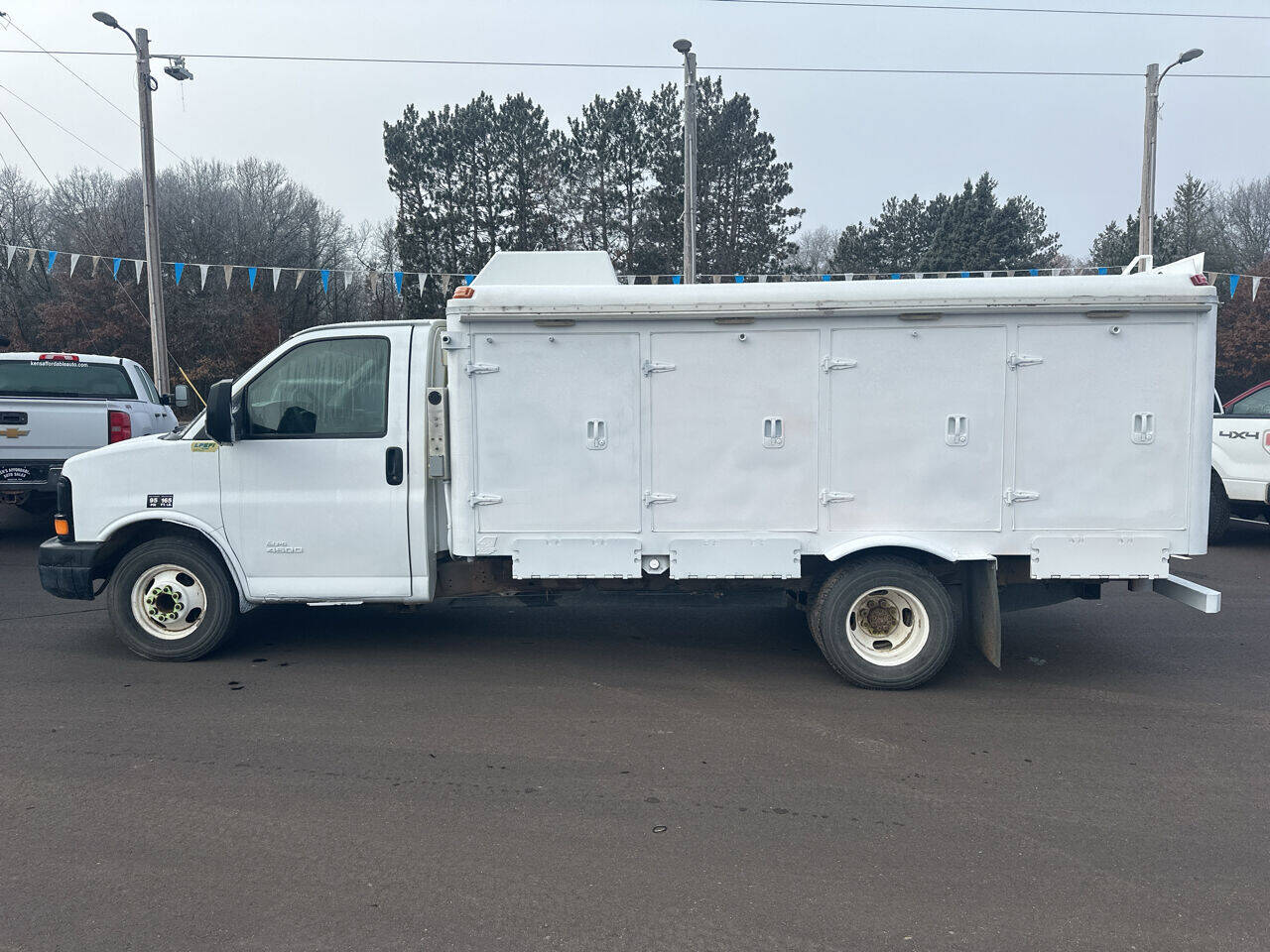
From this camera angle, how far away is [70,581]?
21.1ft

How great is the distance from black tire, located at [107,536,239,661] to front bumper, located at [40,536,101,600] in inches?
6.6

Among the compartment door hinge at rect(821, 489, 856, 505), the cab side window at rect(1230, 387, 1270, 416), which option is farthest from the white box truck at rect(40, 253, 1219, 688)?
the cab side window at rect(1230, 387, 1270, 416)

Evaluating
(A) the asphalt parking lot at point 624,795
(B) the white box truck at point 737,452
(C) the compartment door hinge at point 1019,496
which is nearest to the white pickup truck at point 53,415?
(A) the asphalt parking lot at point 624,795

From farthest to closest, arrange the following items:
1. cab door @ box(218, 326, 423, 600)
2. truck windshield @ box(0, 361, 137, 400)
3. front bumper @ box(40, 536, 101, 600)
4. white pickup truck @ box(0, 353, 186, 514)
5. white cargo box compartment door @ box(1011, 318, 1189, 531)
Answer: truck windshield @ box(0, 361, 137, 400), white pickup truck @ box(0, 353, 186, 514), front bumper @ box(40, 536, 101, 600), cab door @ box(218, 326, 423, 600), white cargo box compartment door @ box(1011, 318, 1189, 531)

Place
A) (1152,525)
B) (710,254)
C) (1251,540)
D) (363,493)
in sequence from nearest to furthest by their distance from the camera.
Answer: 1. (1152,525)
2. (363,493)
3. (1251,540)
4. (710,254)

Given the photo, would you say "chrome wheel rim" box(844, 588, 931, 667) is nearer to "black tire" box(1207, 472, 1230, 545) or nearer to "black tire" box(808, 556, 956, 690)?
"black tire" box(808, 556, 956, 690)

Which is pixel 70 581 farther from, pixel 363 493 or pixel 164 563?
pixel 363 493

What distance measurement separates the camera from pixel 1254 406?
11.5m

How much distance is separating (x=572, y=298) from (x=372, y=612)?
142 inches

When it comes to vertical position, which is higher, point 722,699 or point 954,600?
point 954,600

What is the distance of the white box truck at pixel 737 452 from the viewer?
5.74 metres

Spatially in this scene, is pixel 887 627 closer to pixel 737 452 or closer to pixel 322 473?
pixel 737 452

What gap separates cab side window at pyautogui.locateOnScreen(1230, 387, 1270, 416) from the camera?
11.3 metres

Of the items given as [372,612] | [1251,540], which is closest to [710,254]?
[1251,540]
